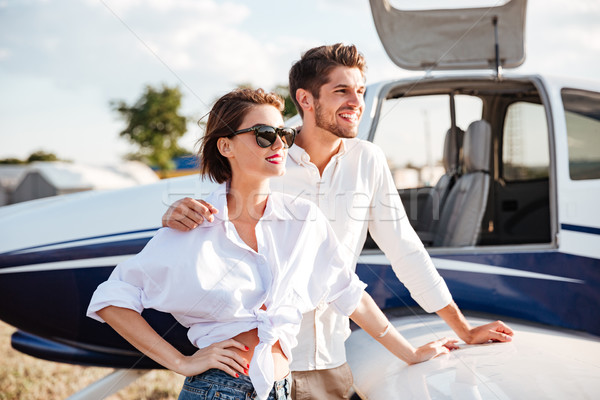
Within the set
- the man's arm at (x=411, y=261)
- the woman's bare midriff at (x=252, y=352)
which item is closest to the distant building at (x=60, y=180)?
the man's arm at (x=411, y=261)

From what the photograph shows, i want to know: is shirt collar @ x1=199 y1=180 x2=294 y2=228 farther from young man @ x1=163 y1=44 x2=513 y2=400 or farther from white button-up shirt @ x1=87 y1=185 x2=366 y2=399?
young man @ x1=163 y1=44 x2=513 y2=400

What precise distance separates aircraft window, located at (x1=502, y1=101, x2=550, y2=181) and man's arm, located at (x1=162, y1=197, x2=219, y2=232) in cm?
317

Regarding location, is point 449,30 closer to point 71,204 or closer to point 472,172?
point 472,172

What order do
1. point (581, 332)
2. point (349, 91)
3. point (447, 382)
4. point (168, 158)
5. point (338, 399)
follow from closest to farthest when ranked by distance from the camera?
point (447, 382)
point (338, 399)
point (349, 91)
point (581, 332)
point (168, 158)

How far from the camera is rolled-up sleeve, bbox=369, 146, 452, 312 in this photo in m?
2.15

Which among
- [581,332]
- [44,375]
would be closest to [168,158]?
[44,375]

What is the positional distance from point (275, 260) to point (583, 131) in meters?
2.55

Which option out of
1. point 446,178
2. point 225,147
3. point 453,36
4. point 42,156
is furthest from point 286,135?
point 42,156

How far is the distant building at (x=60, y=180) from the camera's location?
21.4m

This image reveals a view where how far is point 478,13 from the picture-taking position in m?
3.24

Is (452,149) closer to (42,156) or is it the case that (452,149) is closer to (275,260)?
(275,260)

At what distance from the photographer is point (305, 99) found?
2328mm

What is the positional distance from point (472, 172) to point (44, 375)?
12.9 feet

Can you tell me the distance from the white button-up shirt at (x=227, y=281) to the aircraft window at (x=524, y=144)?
2929 millimetres
